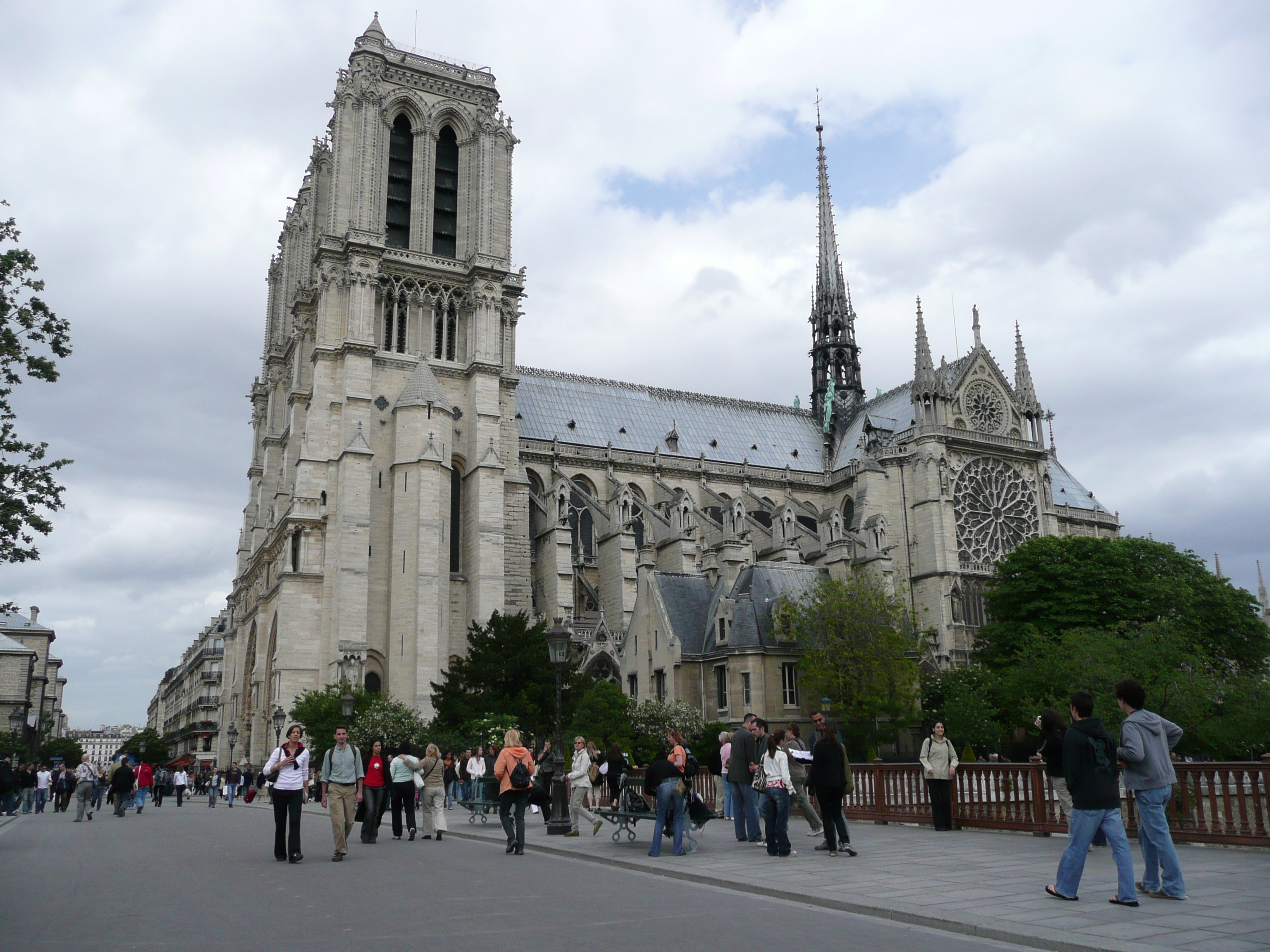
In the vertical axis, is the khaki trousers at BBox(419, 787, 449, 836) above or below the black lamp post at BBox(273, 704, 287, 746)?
below

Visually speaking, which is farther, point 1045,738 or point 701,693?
A: point 701,693

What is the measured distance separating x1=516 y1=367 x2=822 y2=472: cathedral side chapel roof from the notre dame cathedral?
0.23m

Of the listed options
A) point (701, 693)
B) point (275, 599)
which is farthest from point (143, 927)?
point (275, 599)

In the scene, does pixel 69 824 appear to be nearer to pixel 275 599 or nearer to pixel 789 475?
pixel 275 599

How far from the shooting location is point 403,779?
18.4m

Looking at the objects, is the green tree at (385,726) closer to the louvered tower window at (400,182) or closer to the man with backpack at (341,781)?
the man with backpack at (341,781)

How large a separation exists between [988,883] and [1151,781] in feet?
6.91

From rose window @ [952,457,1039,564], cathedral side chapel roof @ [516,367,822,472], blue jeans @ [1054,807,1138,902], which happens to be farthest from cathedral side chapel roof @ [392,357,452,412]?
blue jeans @ [1054,807,1138,902]

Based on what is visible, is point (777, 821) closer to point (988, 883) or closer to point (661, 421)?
point (988, 883)

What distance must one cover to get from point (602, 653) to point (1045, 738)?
33450 millimetres

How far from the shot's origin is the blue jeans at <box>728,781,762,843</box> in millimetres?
15625

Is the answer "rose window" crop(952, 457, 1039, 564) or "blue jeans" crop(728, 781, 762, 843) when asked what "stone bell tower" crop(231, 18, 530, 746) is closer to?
"rose window" crop(952, 457, 1039, 564)

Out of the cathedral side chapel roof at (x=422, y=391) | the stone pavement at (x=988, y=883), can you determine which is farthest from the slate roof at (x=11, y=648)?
the stone pavement at (x=988, y=883)

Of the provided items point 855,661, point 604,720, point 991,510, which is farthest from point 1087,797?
point 991,510
